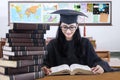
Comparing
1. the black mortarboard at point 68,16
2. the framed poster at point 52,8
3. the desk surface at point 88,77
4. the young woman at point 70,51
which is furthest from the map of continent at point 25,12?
the desk surface at point 88,77

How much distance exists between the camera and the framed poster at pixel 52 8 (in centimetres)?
831

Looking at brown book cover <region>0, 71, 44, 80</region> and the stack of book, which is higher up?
the stack of book

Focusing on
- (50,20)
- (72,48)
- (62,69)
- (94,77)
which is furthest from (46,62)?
(50,20)

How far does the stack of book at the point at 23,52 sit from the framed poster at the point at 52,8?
6464 mm

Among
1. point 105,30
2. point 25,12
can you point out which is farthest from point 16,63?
point 105,30

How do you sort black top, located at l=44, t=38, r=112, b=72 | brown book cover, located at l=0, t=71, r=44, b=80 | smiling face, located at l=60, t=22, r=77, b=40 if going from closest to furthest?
brown book cover, located at l=0, t=71, r=44, b=80
smiling face, located at l=60, t=22, r=77, b=40
black top, located at l=44, t=38, r=112, b=72

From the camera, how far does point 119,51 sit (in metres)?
8.46

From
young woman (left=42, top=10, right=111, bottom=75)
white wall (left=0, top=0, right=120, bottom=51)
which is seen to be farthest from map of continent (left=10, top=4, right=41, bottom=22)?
young woman (left=42, top=10, right=111, bottom=75)

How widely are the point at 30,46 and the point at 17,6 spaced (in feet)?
21.9

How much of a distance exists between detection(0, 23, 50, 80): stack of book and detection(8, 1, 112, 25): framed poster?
21.2 feet

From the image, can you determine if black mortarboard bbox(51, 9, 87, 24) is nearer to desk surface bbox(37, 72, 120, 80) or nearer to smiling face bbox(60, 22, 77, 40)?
smiling face bbox(60, 22, 77, 40)

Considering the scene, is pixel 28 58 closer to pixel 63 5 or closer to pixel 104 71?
pixel 104 71

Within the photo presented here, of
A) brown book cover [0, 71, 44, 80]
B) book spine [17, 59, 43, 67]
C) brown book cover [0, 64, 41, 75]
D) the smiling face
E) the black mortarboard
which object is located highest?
the black mortarboard

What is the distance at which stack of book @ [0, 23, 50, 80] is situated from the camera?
5.74 ft
